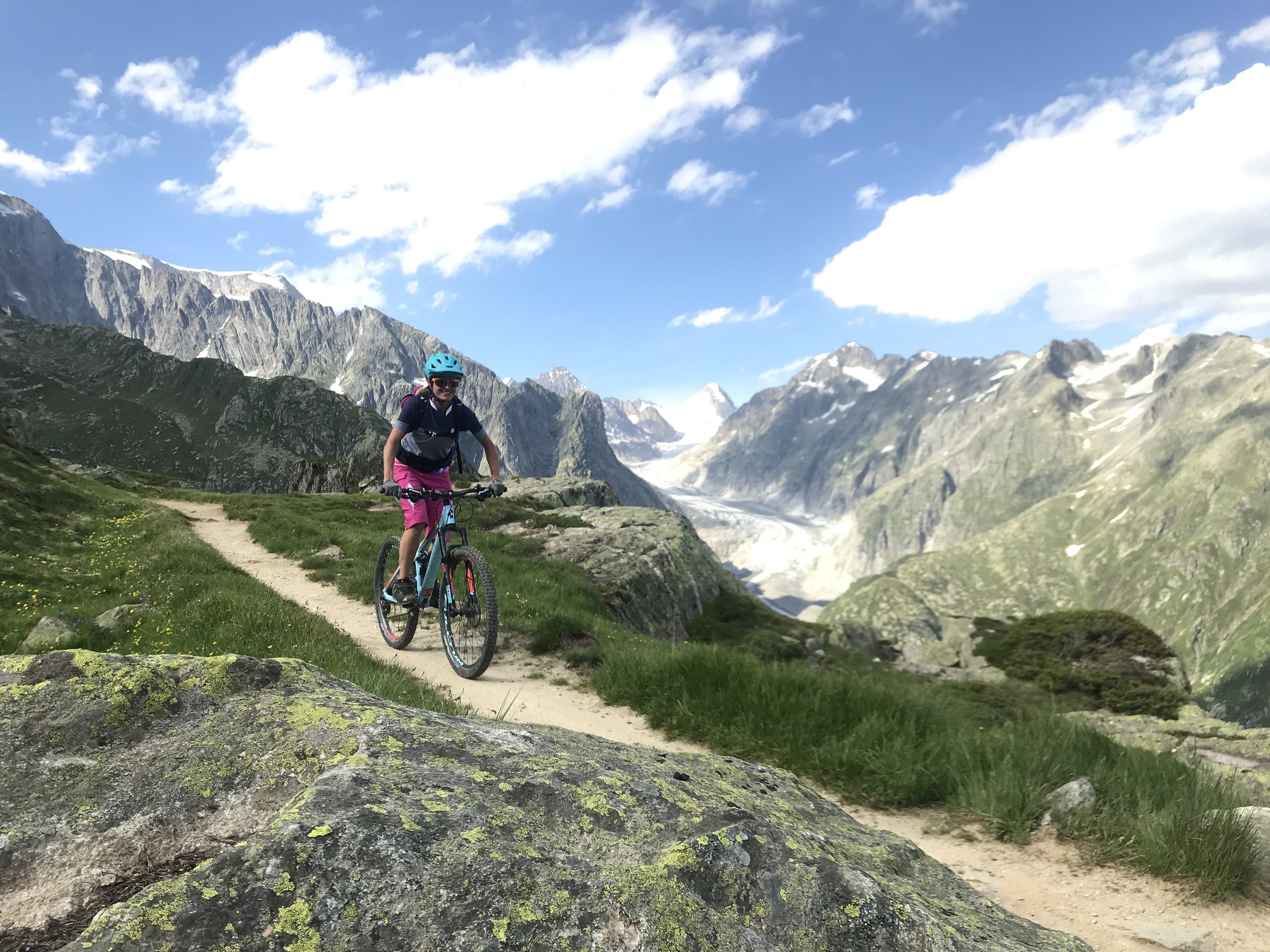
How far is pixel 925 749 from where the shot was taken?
22.5 ft

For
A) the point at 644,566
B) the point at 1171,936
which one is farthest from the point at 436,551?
the point at 644,566

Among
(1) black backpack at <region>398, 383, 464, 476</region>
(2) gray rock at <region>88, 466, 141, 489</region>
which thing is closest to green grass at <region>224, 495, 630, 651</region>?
(1) black backpack at <region>398, 383, 464, 476</region>

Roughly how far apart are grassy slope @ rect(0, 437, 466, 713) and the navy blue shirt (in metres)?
3.27

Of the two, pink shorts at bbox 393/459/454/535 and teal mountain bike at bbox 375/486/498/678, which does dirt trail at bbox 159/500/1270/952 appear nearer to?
teal mountain bike at bbox 375/486/498/678

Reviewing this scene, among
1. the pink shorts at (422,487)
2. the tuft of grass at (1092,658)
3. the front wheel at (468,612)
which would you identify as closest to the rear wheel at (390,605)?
the pink shorts at (422,487)

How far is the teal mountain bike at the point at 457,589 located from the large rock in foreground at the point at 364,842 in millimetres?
6698

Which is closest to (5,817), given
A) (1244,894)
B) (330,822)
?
(330,822)

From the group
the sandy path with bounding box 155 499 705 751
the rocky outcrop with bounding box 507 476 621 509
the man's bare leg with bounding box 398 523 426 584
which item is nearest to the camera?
the sandy path with bounding box 155 499 705 751

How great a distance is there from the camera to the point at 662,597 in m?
25.0

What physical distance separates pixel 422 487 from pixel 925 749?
8.53 metres

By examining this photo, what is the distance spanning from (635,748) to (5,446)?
44906mm

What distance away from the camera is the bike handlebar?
418 inches

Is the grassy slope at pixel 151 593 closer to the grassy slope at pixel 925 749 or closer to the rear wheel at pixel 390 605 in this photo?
the rear wheel at pixel 390 605

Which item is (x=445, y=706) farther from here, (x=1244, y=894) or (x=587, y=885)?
(x=1244, y=894)
